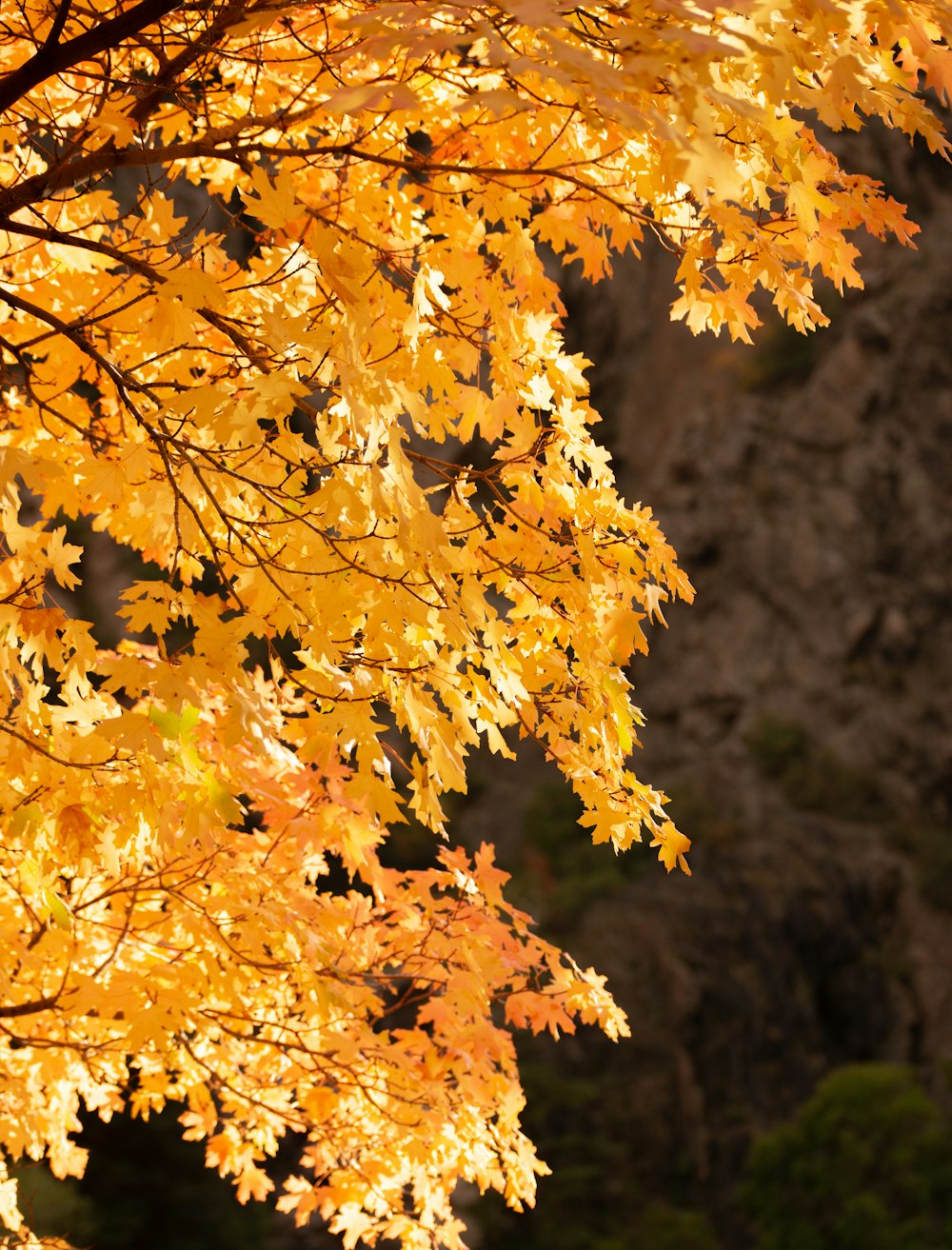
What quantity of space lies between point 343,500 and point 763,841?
18.2 meters

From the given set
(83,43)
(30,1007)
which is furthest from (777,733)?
(83,43)

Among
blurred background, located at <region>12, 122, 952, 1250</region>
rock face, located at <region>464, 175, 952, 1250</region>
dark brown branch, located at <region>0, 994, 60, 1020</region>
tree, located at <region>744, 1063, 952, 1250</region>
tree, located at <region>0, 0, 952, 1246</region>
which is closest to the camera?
tree, located at <region>0, 0, 952, 1246</region>

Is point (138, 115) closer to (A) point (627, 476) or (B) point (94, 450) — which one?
(B) point (94, 450)

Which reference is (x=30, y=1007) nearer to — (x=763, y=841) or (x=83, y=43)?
(x=83, y=43)

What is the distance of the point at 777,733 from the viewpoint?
71.2 ft

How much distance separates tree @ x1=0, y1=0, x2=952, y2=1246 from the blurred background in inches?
342

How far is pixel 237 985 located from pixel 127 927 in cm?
31

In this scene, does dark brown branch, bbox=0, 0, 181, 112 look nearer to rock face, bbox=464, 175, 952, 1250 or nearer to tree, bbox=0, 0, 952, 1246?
tree, bbox=0, 0, 952, 1246

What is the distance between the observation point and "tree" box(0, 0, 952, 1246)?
2.13 m

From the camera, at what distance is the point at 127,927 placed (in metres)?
3.15

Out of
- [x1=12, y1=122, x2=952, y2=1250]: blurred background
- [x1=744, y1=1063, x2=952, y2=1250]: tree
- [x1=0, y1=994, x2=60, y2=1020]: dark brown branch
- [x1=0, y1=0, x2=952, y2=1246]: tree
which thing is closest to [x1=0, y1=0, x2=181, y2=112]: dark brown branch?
[x1=0, y1=0, x2=952, y2=1246]: tree

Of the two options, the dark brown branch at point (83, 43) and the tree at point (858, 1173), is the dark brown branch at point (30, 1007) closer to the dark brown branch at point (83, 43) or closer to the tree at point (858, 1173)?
the dark brown branch at point (83, 43)

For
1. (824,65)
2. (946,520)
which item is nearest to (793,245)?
(824,65)

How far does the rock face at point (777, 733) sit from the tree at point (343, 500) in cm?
1233
